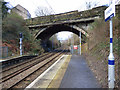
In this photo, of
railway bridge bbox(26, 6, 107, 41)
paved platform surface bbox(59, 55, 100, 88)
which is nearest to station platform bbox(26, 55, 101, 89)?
paved platform surface bbox(59, 55, 100, 88)

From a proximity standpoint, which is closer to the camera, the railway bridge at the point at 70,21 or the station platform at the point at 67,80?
the station platform at the point at 67,80

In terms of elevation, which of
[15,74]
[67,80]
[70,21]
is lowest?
[15,74]

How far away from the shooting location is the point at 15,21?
57.3 feet

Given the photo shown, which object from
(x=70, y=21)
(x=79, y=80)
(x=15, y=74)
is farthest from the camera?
(x=70, y=21)

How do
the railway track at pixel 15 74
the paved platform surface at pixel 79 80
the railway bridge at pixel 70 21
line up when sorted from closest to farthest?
the paved platform surface at pixel 79 80
the railway track at pixel 15 74
the railway bridge at pixel 70 21

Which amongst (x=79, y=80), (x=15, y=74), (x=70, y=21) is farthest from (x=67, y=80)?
(x=70, y=21)

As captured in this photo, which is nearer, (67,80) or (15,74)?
(67,80)

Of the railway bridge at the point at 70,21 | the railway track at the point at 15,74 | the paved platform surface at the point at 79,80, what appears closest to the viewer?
the paved platform surface at the point at 79,80

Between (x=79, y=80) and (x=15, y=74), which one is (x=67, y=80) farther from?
(x=15, y=74)

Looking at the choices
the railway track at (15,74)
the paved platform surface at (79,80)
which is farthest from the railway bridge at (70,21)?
the paved platform surface at (79,80)

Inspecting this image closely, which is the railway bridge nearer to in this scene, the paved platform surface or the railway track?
the railway track

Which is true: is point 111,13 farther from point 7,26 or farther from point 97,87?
point 7,26

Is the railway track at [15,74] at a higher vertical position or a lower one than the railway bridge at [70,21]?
lower

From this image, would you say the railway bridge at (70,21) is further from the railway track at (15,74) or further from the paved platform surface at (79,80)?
the paved platform surface at (79,80)
